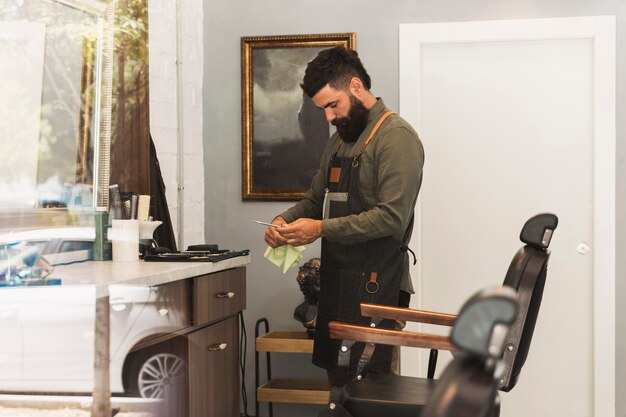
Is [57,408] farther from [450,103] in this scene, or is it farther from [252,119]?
[450,103]

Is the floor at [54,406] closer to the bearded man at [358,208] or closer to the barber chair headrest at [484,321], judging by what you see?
the bearded man at [358,208]

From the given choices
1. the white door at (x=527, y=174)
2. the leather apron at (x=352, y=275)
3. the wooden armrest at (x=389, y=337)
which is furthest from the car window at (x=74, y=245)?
the white door at (x=527, y=174)

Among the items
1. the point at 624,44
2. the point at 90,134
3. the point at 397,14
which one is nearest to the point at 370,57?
the point at 397,14

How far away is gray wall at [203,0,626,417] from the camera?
4.02 metres

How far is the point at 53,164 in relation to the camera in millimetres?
Result: 2641

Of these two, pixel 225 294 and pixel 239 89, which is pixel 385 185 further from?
pixel 239 89

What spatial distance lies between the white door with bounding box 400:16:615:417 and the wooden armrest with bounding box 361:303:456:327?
1431 millimetres

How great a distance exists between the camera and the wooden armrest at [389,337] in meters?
2.33

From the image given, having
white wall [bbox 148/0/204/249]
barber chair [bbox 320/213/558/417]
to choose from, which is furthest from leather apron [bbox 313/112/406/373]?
white wall [bbox 148/0/204/249]

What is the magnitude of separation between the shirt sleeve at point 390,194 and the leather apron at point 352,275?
7cm

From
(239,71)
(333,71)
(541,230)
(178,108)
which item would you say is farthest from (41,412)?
(239,71)

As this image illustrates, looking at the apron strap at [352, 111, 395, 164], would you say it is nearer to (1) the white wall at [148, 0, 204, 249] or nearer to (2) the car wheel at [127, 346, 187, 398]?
(2) the car wheel at [127, 346, 187, 398]

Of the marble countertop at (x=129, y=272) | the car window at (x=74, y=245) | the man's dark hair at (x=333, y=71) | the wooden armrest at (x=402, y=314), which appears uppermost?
the man's dark hair at (x=333, y=71)

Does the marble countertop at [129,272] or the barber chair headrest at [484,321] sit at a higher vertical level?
the barber chair headrest at [484,321]
